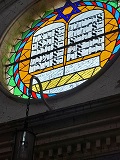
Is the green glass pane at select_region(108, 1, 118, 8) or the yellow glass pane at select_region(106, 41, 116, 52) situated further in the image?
the green glass pane at select_region(108, 1, 118, 8)

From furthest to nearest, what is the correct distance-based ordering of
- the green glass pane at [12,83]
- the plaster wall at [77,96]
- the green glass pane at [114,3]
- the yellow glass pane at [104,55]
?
1. the green glass pane at [114,3]
2. the green glass pane at [12,83]
3. the yellow glass pane at [104,55]
4. the plaster wall at [77,96]

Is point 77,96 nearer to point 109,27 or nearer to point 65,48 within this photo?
point 65,48

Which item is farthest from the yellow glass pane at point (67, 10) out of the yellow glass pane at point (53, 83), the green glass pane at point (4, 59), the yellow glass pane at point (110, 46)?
the yellow glass pane at point (53, 83)

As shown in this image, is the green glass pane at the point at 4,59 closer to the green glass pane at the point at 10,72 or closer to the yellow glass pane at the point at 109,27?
the green glass pane at the point at 10,72

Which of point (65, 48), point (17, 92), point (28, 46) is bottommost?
point (17, 92)

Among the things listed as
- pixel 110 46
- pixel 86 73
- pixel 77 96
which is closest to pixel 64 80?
pixel 86 73

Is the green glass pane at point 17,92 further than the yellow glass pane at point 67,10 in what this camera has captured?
No

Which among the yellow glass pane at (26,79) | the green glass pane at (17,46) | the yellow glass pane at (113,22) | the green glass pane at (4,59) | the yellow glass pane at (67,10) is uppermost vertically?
the yellow glass pane at (67,10)

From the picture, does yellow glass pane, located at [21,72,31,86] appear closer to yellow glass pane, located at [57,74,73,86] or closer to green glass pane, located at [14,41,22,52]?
yellow glass pane, located at [57,74,73,86]

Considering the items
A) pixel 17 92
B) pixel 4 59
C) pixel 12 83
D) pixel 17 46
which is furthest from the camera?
pixel 17 46

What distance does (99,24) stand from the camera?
8.82 metres

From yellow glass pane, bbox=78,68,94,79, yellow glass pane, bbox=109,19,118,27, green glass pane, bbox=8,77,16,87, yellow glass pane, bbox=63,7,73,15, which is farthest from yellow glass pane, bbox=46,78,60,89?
yellow glass pane, bbox=63,7,73,15

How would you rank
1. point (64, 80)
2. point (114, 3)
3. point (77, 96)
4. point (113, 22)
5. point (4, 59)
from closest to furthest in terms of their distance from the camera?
point (77, 96), point (64, 80), point (113, 22), point (114, 3), point (4, 59)

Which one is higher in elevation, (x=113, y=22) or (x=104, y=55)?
(x=113, y=22)
